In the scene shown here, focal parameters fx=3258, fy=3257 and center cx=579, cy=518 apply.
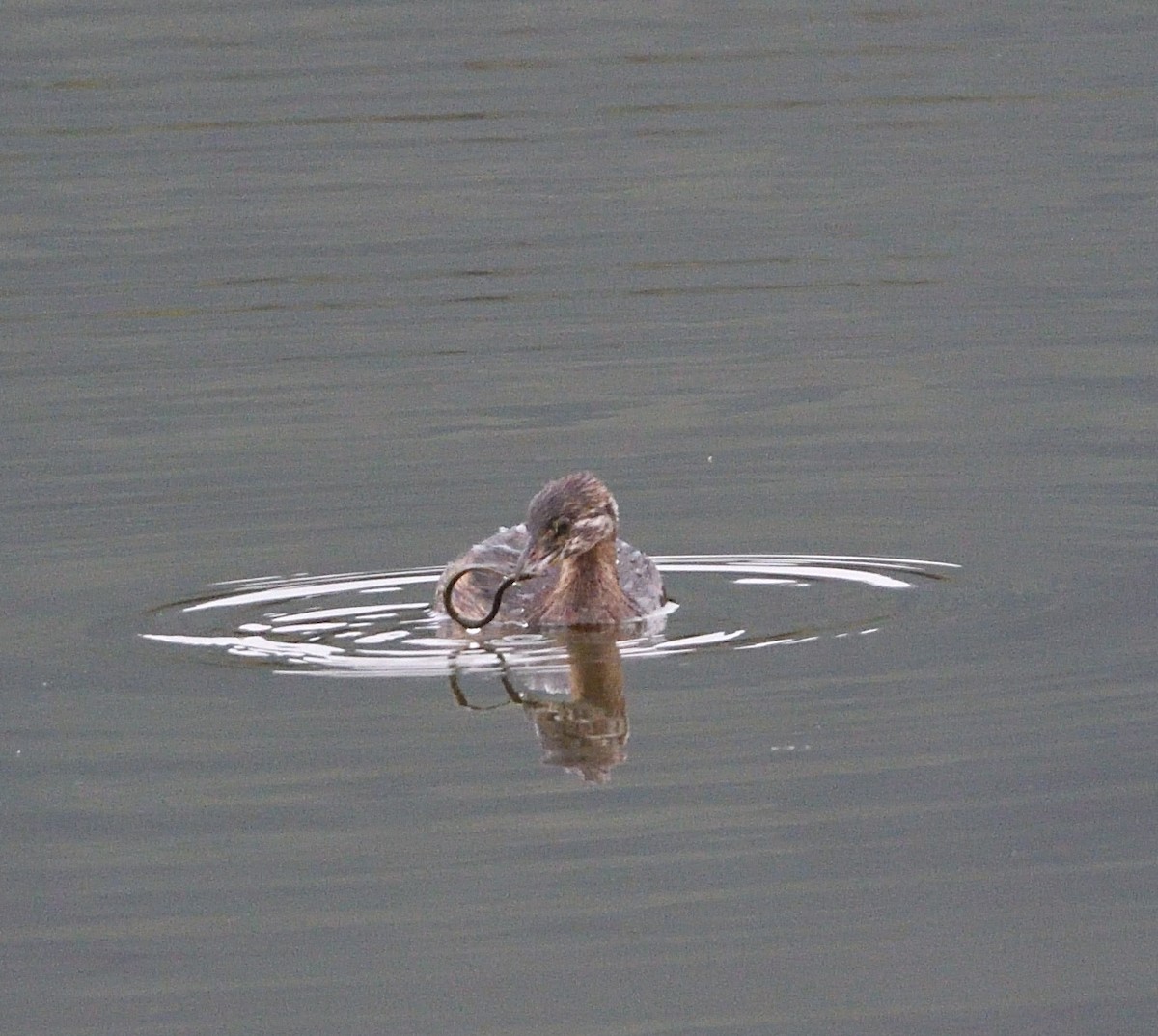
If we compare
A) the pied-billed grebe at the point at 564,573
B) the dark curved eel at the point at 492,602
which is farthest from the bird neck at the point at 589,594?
the dark curved eel at the point at 492,602

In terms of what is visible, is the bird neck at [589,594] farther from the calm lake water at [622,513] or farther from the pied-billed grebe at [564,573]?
the calm lake water at [622,513]

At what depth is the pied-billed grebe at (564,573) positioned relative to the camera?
37.0 ft

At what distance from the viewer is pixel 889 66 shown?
27922 millimetres

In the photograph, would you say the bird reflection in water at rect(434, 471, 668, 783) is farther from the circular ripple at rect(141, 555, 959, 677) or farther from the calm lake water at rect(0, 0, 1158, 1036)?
the calm lake water at rect(0, 0, 1158, 1036)

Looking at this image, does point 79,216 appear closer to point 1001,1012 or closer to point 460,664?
point 460,664

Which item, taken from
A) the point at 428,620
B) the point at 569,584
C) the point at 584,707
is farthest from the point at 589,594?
the point at 584,707

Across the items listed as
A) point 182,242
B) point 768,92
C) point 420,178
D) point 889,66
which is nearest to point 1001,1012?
point 182,242

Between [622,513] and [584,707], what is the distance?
2.98m

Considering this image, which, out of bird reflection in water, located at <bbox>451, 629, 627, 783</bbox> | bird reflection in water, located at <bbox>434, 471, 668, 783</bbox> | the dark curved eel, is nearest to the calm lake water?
bird reflection in water, located at <bbox>451, 629, 627, 783</bbox>

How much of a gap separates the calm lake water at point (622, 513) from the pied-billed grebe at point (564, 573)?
0.28 m

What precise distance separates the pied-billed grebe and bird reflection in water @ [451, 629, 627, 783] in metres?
0.13

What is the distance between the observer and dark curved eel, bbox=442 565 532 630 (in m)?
10.9

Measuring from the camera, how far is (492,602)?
1134 cm

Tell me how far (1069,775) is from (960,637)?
5.10ft
